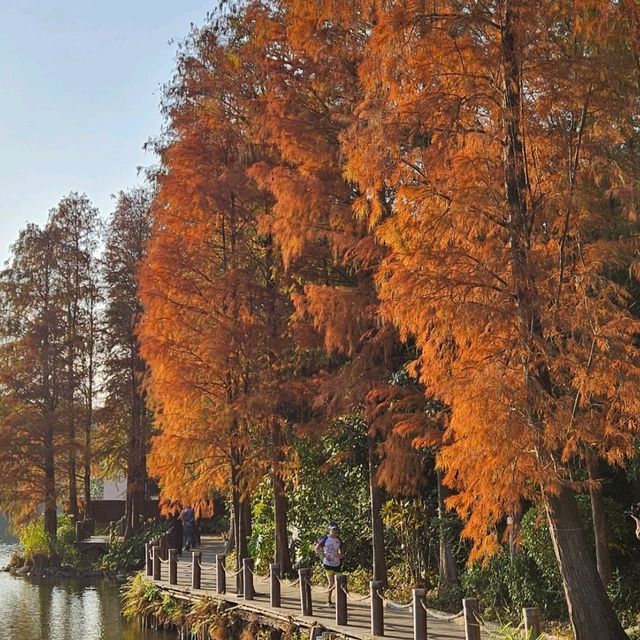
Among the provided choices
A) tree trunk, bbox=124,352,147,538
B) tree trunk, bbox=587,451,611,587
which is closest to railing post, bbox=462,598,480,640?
tree trunk, bbox=587,451,611,587

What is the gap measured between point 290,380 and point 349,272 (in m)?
2.48

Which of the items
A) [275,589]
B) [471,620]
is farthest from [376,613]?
[275,589]

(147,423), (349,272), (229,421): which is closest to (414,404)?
(349,272)

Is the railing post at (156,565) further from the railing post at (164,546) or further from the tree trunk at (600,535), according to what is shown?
the tree trunk at (600,535)

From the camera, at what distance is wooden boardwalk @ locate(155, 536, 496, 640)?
36.9 feet

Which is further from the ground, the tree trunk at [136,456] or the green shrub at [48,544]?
the tree trunk at [136,456]

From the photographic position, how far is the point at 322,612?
43.1 ft

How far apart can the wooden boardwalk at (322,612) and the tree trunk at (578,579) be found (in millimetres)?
A: 1928

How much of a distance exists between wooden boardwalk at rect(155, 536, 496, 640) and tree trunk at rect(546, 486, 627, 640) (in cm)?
193

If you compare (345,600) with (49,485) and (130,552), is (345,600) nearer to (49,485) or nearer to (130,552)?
(130,552)

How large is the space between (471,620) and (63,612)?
42.6ft

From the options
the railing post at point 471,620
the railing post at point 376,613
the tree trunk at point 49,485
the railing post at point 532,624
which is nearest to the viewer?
the railing post at point 532,624

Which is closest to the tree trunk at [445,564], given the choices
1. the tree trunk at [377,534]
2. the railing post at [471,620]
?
the tree trunk at [377,534]

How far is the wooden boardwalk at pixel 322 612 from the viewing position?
443 inches
